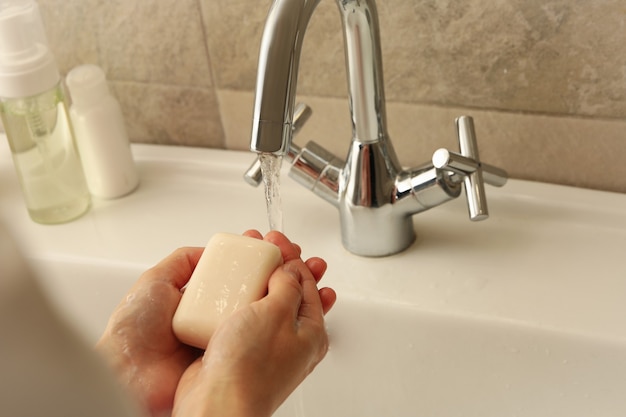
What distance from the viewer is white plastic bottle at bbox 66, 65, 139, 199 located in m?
0.80

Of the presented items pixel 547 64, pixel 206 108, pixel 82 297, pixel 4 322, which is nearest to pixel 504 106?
pixel 547 64

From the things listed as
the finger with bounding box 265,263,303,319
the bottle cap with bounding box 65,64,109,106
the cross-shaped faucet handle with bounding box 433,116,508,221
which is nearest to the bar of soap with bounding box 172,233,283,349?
the finger with bounding box 265,263,303,319

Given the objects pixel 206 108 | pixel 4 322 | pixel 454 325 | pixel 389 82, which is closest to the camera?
pixel 4 322

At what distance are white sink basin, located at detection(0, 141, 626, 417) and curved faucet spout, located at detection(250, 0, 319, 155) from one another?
0.19m

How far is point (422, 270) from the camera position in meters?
0.72

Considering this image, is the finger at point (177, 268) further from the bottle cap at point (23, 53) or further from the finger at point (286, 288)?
the bottle cap at point (23, 53)

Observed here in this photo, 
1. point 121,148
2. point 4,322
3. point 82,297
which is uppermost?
point 4,322

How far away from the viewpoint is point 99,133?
2.67ft

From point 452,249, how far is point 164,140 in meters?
0.36

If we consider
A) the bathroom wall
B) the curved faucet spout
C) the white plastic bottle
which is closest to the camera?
the curved faucet spout

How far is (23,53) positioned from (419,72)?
1.18 feet

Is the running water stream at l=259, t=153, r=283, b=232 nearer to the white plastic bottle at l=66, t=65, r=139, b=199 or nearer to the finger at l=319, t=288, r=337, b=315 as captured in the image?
the finger at l=319, t=288, r=337, b=315

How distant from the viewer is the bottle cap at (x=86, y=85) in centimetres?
80

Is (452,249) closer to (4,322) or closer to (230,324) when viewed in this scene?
(230,324)
